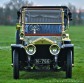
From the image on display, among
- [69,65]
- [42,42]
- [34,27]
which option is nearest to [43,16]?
[34,27]

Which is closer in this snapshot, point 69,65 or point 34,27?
point 69,65

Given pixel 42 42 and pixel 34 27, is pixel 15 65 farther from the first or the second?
pixel 34 27

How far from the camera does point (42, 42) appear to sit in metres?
13.3

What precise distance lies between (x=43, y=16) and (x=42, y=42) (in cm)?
142

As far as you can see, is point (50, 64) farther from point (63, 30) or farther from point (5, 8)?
point (5, 8)

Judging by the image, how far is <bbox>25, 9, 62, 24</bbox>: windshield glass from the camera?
14348 mm

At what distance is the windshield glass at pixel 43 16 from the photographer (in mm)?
14348

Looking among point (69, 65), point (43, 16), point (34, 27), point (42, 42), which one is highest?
point (43, 16)

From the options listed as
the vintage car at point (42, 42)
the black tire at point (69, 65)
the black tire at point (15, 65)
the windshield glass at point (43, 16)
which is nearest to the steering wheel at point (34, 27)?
the vintage car at point (42, 42)

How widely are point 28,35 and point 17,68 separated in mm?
1365

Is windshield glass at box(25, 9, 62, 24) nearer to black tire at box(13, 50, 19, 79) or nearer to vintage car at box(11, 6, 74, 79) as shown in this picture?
vintage car at box(11, 6, 74, 79)

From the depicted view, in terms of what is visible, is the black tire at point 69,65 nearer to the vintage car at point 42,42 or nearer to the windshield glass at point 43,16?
the vintage car at point 42,42

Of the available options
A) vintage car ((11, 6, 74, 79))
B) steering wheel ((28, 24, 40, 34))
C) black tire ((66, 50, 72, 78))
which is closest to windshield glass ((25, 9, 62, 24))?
vintage car ((11, 6, 74, 79))

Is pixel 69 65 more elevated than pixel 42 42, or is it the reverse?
pixel 42 42
